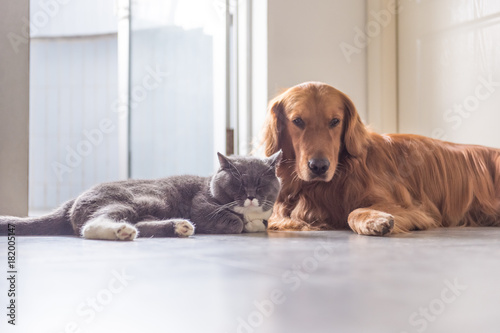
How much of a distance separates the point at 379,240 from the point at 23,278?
3.28 ft

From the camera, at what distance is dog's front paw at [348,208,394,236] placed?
5.43ft

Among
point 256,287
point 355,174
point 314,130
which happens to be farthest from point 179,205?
point 256,287

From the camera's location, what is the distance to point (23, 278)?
98 centimetres

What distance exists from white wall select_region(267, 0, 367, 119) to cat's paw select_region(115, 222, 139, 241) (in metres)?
Answer: 1.38

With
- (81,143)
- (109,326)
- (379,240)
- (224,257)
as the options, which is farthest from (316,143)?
(81,143)

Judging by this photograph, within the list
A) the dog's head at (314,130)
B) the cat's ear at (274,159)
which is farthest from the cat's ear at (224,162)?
the dog's head at (314,130)

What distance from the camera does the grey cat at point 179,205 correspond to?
5.40ft

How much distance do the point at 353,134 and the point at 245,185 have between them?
1.60 feet

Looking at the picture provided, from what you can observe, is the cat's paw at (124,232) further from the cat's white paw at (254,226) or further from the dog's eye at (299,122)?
the dog's eye at (299,122)

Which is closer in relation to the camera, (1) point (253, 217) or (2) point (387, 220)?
(2) point (387, 220)

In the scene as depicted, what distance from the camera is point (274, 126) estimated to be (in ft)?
6.67

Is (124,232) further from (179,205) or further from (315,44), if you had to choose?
(315,44)

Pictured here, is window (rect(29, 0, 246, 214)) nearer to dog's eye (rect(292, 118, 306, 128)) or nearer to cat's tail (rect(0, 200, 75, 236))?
dog's eye (rect(292, 118, 306, 128))

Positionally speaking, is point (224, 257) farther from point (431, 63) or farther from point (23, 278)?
point (431, 63)
